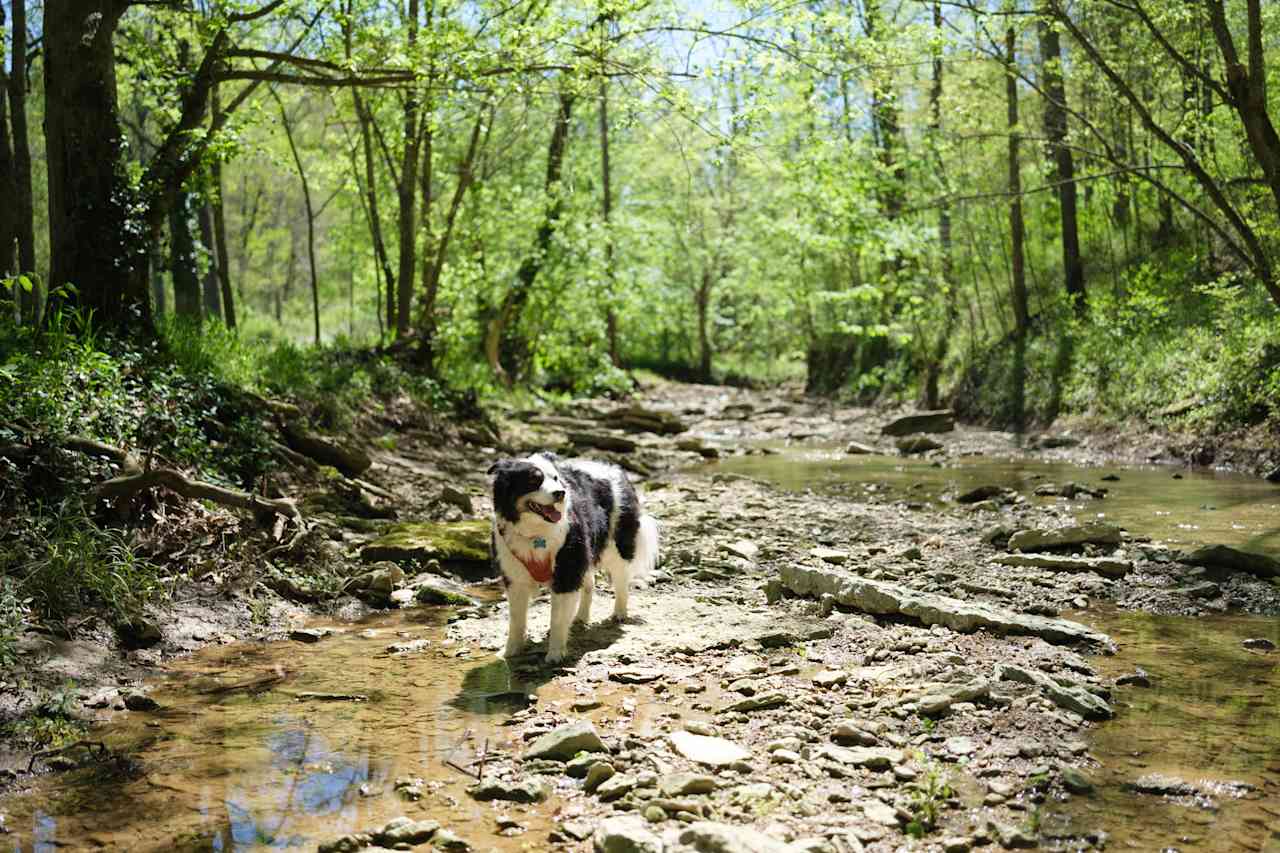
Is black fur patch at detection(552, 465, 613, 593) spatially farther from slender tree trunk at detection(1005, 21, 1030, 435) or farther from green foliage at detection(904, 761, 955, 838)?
slender tree trunk at detection(1005, 21, 1030, 435)

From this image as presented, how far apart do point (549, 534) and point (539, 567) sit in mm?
235

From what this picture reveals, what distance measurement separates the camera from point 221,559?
753cm

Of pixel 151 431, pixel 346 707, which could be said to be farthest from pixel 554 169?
pixel 346 707

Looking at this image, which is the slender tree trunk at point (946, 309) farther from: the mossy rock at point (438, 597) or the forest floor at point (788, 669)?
the mossy rock at point (438, 597)

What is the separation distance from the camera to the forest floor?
383cm

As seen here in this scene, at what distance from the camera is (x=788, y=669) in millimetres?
5637

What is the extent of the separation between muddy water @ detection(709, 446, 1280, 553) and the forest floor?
701 mm

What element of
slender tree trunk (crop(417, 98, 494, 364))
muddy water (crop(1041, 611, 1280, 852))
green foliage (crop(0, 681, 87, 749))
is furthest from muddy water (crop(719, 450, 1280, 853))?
slender tree trunk (crop(417, 98, 494, 364))

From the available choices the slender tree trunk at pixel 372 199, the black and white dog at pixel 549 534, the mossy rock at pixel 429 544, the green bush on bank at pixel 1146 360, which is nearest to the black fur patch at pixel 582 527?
the black and white dog at pixel 549 534

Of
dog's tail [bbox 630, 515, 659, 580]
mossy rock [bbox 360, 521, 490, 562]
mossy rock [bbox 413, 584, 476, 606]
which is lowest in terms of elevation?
mossy rock [bbox 413, 584, 476, 606]

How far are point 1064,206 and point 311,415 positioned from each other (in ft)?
52.3

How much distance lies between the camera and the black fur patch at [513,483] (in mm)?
5824

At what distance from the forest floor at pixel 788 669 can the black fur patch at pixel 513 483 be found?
1.00 metres

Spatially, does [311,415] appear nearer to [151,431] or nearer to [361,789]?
[151,431]
